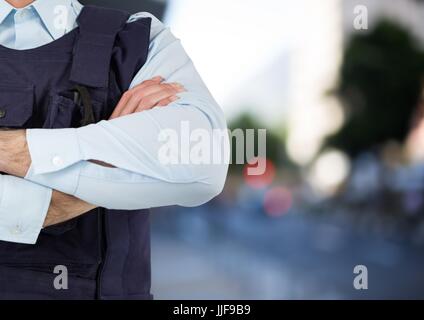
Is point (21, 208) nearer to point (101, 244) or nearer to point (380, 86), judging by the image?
point (101, 244)

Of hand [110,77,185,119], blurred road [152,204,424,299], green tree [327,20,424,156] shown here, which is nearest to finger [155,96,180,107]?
hand [110,77,185,119]

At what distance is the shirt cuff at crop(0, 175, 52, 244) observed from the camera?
2.69 feet

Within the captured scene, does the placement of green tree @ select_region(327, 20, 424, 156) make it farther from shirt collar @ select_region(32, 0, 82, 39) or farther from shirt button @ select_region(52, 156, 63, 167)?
shirt button @ select_region(52, 156, 63, 167)

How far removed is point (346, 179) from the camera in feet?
32.3

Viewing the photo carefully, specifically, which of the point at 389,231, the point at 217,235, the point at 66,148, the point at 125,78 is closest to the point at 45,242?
the point at 66,148

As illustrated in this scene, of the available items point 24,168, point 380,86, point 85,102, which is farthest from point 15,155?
A: point 380,86

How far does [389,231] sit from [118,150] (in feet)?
26.1

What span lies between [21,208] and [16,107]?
16 cm

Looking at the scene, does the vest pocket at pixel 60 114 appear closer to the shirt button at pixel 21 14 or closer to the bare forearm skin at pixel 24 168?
the bare forearm skin at pixel 24 168

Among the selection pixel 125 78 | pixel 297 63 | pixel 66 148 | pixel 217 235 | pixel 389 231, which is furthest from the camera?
pixel 297 63

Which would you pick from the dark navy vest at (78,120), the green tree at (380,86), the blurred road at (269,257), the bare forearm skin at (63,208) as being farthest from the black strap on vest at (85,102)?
the green tree at (380,86)

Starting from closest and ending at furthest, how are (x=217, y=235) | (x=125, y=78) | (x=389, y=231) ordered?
(x=125, y=78), (x=389, y=231), (x=217, y=235)

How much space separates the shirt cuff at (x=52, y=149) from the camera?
2.70 ft
